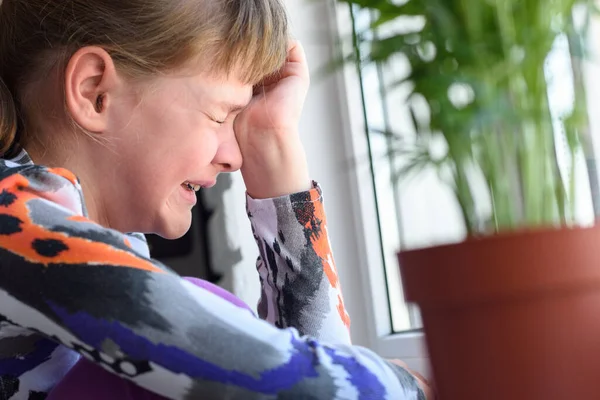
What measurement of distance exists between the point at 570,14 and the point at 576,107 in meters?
0.07

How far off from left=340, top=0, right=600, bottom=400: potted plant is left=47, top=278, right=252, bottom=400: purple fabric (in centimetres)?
26

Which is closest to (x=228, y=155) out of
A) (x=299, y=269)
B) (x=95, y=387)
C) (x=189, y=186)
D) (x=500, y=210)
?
(x=189, y=186)

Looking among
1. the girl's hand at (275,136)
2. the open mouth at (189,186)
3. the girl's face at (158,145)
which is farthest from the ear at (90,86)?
the girl's hand at (275,136)

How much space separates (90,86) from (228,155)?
19 centimetres

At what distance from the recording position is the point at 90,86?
0.83 meters

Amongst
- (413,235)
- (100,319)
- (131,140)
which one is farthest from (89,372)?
(413,235)

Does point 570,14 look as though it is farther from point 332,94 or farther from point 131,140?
point 332,94

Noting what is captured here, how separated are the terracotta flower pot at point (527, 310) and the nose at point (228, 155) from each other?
538 millimetres

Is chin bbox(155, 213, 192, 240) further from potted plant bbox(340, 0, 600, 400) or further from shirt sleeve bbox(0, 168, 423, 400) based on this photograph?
potted plant bbox(340, 0, 600, 400)

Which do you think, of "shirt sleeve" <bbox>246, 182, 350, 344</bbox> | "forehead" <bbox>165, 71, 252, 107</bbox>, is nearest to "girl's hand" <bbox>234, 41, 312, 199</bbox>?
"shirt sleeve" <bbox>246, 182, 350, 344</bbox>

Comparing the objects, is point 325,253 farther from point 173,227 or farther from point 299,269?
point 173,227

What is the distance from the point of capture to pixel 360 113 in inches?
57.4

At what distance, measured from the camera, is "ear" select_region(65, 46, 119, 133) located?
0.81 metres

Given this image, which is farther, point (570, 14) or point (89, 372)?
point (89, 372)
